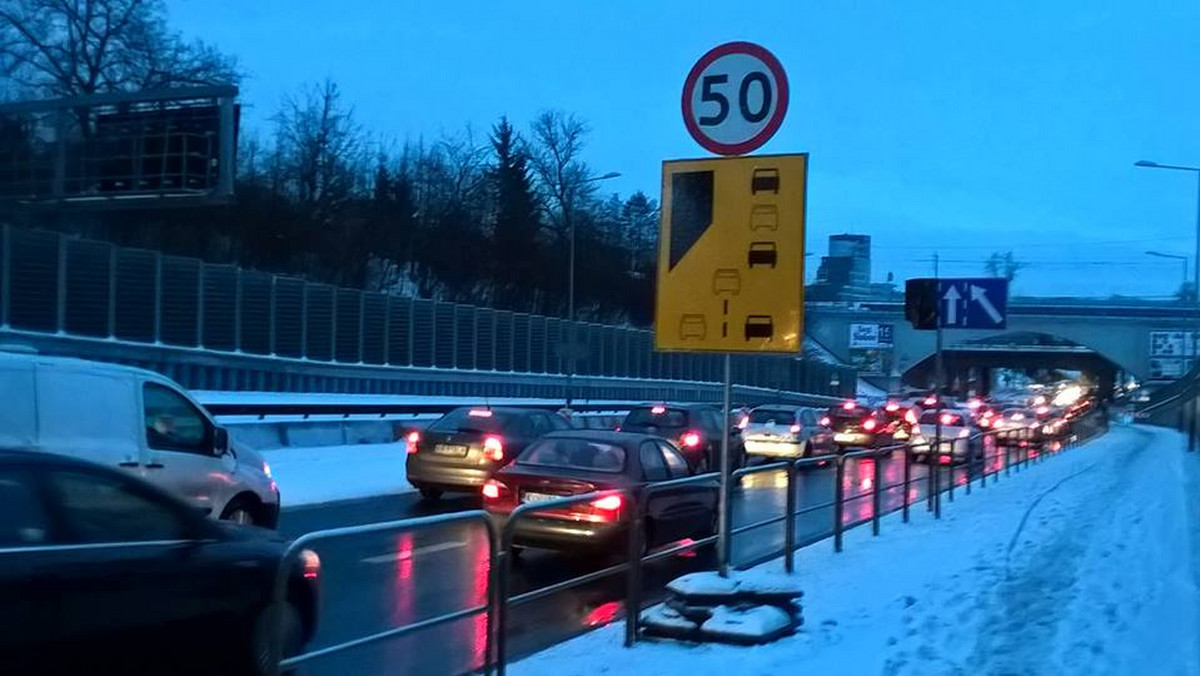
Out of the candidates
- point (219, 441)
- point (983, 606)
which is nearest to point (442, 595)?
point (983, 606)

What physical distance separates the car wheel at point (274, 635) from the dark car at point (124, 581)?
1cm

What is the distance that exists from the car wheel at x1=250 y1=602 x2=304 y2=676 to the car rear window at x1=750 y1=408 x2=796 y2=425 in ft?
90.1

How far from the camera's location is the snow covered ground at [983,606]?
27.3 feet

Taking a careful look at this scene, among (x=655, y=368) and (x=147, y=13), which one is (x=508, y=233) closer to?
(x=655, y=368)

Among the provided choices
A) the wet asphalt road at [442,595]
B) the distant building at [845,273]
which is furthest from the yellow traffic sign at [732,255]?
the distant building at [845,273]

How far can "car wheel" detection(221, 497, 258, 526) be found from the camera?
12195mm

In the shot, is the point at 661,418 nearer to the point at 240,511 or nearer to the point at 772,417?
the point at 772,417

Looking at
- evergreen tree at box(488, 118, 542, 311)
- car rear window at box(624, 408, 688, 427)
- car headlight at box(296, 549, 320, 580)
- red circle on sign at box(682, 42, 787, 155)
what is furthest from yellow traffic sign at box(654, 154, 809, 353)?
evergreen tree at box(488, 118, 542, 311)

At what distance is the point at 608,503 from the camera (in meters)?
9.08

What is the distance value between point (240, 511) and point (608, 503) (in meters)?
4.86

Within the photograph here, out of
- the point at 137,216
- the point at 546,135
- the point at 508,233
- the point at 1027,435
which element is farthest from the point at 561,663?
the point at 546,135

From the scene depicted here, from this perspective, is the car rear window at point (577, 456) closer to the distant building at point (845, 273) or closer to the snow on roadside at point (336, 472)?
the snow on roadside at point (336, 472)

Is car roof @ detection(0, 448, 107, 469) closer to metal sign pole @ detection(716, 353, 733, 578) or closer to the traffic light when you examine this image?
metal sign pole @ detection(716, 353, 733, 578)

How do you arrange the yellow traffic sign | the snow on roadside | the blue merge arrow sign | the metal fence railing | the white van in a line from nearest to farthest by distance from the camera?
the yellow traffic sign, the white van, the blue merge arrow sign, the snow on roadside, the metal fence railing
